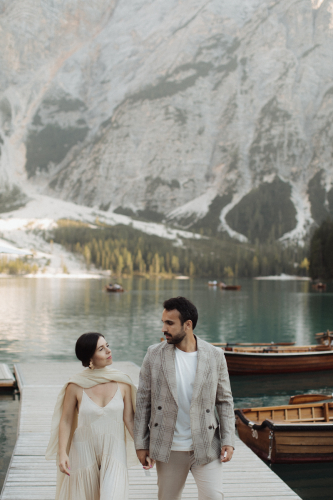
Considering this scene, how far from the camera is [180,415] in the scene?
207 inches

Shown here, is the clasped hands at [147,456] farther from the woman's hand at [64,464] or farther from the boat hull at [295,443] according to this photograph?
the boat hull at [295,443]

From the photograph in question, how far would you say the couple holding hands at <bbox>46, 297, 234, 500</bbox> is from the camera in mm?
5066

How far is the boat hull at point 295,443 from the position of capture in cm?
1203

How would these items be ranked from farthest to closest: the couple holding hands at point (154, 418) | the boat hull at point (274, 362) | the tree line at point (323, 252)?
the tree line at point (323, 252)
the boat hull at point (274, 362)
the couple holding hands at point (154, 418)

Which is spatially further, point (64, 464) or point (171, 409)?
point (171, 409)

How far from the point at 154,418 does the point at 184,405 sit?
0.33 meters

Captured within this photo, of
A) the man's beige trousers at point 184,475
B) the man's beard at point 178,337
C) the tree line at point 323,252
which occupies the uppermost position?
the tree line at point 323,252

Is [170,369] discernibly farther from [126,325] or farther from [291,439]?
[126,325]

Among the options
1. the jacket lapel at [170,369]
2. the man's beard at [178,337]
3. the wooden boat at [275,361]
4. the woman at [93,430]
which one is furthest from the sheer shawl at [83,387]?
the wooden boat at [275,361]

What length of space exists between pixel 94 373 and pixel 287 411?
9.48m

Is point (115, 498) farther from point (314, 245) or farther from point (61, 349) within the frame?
point (314, 245)

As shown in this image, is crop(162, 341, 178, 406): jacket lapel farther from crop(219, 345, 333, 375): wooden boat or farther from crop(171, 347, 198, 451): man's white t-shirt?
crop(219, 345, 333, 375): wooden boat

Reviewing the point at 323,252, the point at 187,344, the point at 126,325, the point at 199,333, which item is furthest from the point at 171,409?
the point at 323,252

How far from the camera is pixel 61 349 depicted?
114 feet
